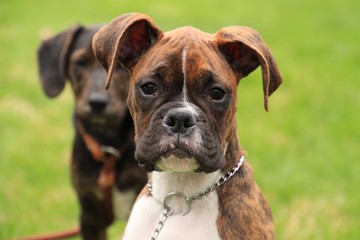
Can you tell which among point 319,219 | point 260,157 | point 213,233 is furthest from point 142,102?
point 260,157

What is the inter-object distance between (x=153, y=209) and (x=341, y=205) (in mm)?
3183

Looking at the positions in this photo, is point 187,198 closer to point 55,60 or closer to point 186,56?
point 186,56

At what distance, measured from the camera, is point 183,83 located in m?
3.88

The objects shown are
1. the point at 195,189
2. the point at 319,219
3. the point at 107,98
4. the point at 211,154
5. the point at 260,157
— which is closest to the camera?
the point at 211,154

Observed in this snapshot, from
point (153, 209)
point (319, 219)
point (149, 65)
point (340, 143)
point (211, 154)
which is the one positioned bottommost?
point (340, 143)

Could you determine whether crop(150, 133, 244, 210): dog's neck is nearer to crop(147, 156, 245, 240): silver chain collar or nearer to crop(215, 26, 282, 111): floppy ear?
crop(147, 156, 245, 240): silver chain collar

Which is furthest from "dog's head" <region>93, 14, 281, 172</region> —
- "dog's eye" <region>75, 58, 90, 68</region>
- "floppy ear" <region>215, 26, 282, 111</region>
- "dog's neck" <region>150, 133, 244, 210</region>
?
"dog's eye" <region>75, 58, 90, 68</region>

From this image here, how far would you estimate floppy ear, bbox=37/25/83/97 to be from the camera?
6461mm

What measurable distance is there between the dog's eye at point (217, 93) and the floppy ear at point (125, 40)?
46 centimetres

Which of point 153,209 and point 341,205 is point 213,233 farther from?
point 341,205

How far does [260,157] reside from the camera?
26.7 ft

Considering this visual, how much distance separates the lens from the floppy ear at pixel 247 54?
4000 mm

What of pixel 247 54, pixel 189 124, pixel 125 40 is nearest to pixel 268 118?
pixel 247 54

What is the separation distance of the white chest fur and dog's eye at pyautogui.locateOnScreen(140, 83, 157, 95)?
1.68ft
